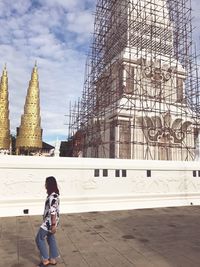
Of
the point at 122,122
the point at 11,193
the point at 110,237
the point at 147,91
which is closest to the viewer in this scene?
the point at 110,237

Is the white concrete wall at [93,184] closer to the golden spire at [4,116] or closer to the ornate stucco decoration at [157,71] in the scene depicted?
the golden spire at [4,116]

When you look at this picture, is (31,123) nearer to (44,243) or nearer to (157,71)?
(157,71)

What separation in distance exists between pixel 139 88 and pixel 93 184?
459 inches

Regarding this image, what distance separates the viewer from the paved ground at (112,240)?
5.84 metres

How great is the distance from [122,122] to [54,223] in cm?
1476

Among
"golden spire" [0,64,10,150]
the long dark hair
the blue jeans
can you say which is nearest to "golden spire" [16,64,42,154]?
"golden spire" [0,64,10,150]

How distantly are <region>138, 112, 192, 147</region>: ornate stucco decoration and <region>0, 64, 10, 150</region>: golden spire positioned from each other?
906cm

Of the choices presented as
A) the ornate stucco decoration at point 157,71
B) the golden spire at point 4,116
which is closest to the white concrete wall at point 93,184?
the golden spire at point 4,116

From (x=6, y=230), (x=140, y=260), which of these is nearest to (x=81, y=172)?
(x=6, y=230)

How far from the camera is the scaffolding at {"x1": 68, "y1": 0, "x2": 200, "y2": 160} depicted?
20.0 m

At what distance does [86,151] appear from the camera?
23.2 metres

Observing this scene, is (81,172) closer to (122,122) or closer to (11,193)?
(11,193)

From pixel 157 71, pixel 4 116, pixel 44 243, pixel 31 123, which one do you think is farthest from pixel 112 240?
pixel 157 71

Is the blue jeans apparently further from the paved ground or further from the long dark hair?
the long dark hair
